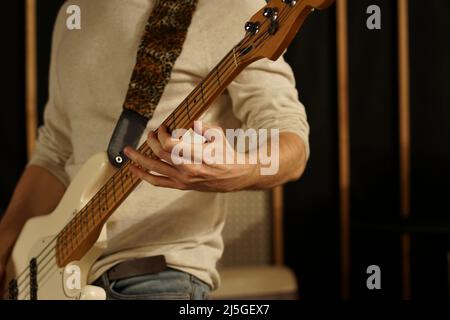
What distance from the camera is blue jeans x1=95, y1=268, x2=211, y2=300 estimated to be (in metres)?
1.09

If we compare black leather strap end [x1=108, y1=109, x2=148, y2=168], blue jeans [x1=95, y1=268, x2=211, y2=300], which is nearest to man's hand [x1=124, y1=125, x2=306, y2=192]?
black leather strap end [x1=108, y1=109, x2=148, y2=168]

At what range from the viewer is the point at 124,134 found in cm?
109

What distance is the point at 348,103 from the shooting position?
2.34m

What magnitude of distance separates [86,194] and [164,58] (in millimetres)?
236

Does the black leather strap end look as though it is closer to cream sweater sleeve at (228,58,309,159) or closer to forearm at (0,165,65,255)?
cream sweater sleeve at (228,58,309,159)

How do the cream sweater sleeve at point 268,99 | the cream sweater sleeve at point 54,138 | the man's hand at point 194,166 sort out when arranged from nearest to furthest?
the man's hand at point 194,166 < the cream sweater sleeve at point 268,99 < the cream sweater sleeve at point 54,138

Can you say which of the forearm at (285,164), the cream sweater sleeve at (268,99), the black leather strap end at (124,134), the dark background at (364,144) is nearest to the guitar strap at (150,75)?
the black leather strap end at (124,134)

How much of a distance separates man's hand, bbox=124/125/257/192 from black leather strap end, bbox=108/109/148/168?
0.50 ft

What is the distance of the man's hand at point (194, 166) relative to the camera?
819 millimetres

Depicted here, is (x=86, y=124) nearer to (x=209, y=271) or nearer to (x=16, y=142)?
(x=209, y=271)

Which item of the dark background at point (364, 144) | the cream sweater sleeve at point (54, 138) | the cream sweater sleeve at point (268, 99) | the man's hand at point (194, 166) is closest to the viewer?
the man's hand at point (194, 166)

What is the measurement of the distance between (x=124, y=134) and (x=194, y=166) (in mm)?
284

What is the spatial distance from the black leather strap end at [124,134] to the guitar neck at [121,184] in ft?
0.12

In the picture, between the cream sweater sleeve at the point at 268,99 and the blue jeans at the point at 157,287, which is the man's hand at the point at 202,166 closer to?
the cream sweater sleeve at the point at 268,99
